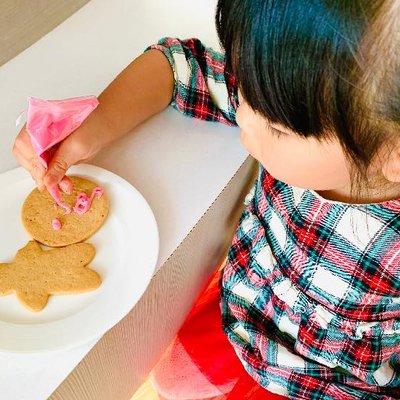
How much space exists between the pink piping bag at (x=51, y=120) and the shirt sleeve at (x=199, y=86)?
179mm

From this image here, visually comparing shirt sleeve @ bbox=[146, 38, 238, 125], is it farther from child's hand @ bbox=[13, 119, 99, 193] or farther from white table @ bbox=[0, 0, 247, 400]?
child's hand @ bbox=[13, 119, 99, 193]

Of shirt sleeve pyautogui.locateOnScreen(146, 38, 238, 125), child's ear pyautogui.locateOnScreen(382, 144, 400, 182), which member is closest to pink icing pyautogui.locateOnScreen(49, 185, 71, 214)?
shirt sleeve pyautogui.locateOnScreen(146, 38, 238, 125)

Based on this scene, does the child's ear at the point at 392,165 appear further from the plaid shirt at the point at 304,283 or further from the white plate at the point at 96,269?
the white plate at the point at 96,269

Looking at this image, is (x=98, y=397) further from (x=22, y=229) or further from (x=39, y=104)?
(x=39, y=104)

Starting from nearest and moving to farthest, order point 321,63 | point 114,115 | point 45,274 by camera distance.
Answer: point 321,63 → point 45,274 → point 114,115

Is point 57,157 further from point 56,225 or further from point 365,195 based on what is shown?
point 365,195

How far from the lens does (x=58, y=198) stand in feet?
2.12

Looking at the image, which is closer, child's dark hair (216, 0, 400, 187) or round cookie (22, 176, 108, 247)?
child's dark hair (216, 0, 400, 187)

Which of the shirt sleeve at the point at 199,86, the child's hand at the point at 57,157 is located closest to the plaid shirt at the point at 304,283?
the shirt sleeve at the point at 199,86

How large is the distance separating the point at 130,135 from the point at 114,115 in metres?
0.04

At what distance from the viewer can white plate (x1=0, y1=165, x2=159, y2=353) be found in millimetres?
556

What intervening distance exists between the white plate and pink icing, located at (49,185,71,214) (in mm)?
43

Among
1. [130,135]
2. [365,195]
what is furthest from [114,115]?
[365,195]

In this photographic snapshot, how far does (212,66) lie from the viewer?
0.78 metres
